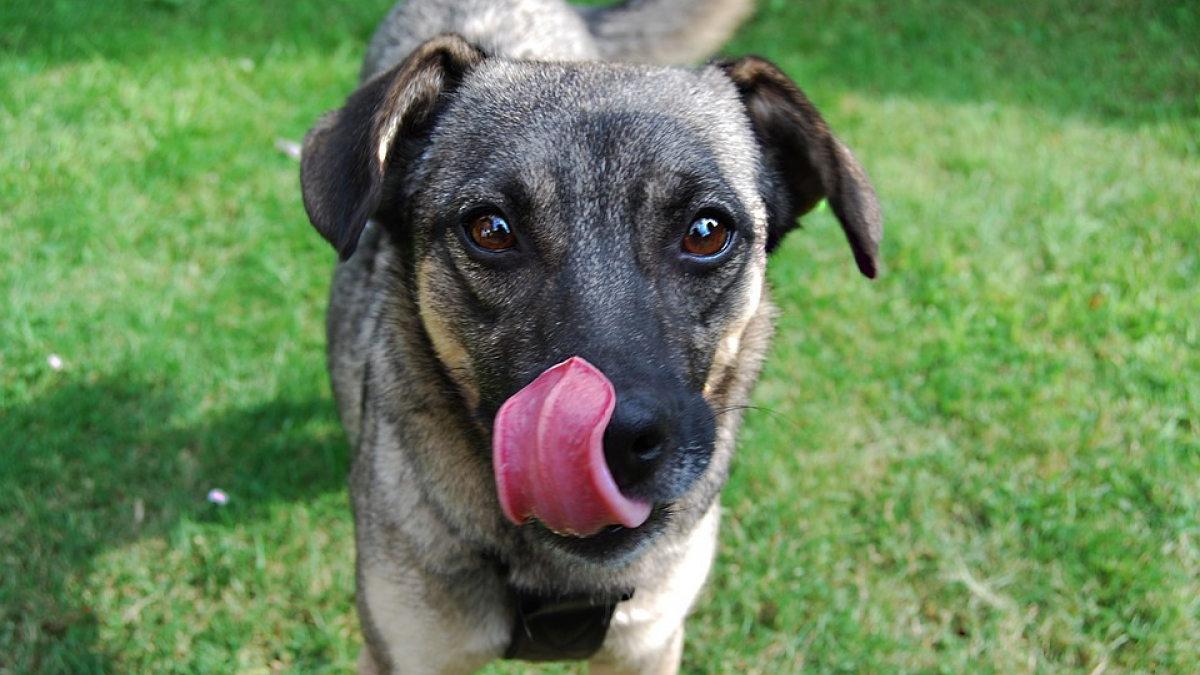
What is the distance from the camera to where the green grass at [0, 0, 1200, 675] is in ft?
13.3

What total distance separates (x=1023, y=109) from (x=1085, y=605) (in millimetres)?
4182

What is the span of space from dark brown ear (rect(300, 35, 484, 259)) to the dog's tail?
6.92ft

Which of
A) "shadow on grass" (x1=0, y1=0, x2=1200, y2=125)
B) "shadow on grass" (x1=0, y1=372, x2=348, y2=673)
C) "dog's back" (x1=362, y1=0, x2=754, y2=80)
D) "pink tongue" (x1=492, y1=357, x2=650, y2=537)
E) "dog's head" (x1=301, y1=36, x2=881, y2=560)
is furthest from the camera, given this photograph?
"shadow on grass" (x1=0, y1=0, x2=1200, y2=125)

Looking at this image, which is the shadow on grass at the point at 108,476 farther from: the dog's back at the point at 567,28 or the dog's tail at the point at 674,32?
the dog's tail at the point at 674,32

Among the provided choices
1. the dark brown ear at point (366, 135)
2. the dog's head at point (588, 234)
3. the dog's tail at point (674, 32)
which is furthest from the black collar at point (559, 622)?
the dog's tail at point (674, 32)

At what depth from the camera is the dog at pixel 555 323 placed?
2.32 m

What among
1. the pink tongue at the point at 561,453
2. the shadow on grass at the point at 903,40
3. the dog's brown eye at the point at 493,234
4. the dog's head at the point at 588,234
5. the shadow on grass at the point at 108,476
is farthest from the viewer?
the shadow on grass at the point at 903,40

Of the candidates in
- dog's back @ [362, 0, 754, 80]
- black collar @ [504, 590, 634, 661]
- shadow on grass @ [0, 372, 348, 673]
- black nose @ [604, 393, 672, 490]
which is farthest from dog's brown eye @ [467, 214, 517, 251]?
shadow on grass @ [0, 372, 348, 673]

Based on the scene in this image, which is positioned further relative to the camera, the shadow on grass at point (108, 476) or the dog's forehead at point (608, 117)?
the shadow on grass at point (108, 476)

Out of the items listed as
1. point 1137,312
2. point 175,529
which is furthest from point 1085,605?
point 175,529

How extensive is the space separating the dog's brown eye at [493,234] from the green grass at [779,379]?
1931 mm

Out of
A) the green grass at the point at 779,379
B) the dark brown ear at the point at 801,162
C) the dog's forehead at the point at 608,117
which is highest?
the dog's forehead at the point at 608,117

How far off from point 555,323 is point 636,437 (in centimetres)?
39

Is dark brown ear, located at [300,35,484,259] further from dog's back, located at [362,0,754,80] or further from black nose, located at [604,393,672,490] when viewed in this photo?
dog's back, located at [362,0,754,80]
